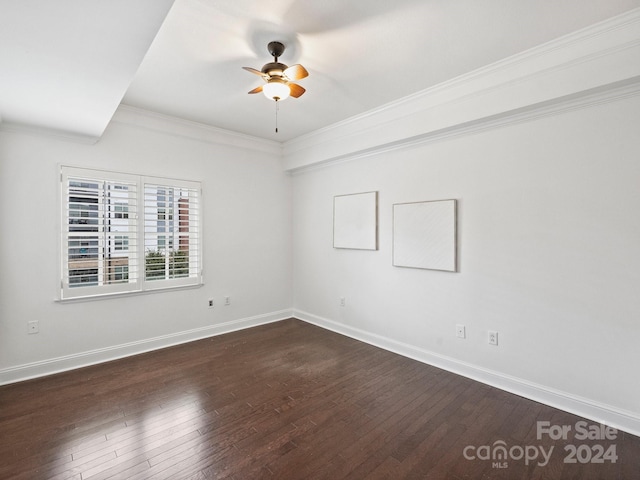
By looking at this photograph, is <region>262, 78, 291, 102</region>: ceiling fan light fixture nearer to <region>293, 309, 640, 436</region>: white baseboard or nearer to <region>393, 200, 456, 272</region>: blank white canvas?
<region>393, 200, 456, 272</region>: blank white canvas

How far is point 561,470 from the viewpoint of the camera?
192cm

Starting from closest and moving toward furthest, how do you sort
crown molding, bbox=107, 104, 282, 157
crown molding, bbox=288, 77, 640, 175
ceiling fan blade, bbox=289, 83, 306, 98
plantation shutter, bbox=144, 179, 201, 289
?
1. crown molding, bbox=288, 77, 640, 175
2. ceiling fan blade, bbox=289, 83, 306, 98
3. crown molding, bbox=107, 104, 282, 157
4. plantation shutter, bbox=144, 179, 201, 289

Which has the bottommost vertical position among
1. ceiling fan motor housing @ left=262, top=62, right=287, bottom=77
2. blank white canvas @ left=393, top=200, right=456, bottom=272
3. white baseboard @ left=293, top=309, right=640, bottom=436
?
white baseboard @ left=293, top=309, right=640, bottom=436

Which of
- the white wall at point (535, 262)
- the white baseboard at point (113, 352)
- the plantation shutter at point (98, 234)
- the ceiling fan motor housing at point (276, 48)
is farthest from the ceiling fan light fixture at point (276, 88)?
the white baseboard at point (113, 352)

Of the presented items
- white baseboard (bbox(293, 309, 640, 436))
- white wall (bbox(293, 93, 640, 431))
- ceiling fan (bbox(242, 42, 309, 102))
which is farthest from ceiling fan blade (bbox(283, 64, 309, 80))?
white baseboard (bbox(293, 309, 640, 436))

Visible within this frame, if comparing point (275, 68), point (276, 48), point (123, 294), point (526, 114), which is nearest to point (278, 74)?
point (275, 68)

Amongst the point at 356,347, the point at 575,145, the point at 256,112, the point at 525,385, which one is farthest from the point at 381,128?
the point at 525,385

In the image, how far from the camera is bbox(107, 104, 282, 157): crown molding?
3.59 meters

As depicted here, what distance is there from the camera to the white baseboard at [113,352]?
3059 millimetres

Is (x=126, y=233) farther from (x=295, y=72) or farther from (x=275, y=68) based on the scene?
(x=295, y=72)

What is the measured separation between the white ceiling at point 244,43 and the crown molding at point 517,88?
0.35 feet

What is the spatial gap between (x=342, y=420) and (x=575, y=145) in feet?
9.57

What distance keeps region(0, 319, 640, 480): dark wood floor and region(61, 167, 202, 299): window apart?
966 mm

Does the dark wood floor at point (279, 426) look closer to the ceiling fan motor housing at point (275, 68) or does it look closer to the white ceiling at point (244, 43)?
the white ceiling at point (244, 43)
